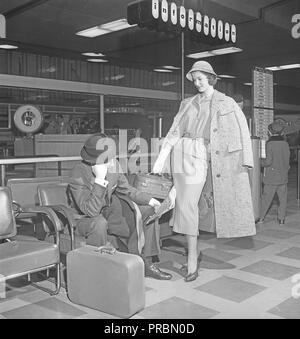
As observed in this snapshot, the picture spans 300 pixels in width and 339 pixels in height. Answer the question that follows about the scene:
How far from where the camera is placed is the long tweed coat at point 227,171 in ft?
9.29

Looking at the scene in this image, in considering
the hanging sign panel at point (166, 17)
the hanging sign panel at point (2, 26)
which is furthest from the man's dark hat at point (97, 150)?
the hanging sign panel at point (2, 26)

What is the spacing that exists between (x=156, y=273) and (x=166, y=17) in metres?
3.42

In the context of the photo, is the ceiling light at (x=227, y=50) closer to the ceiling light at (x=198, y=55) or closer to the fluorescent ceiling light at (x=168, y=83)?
the ceiling light at (x=198, y=55)

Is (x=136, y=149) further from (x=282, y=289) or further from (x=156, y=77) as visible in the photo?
(x=156, y=77)

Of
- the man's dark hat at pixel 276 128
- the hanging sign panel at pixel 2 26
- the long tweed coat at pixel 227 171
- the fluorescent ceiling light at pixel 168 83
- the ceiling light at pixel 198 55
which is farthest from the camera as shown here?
the fluorescent ceiling light at pixel 168 83

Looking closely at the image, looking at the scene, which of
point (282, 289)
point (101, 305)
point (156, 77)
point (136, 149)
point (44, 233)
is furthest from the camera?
point (156, 77)

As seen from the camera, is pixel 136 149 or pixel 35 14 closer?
pixel 136 149

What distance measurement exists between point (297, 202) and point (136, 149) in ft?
9.89

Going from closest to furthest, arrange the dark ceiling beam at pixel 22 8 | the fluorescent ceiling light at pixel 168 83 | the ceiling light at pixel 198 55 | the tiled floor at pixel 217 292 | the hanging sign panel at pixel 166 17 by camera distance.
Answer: the tiled floor at pixel 217 292 → the hanging sign panel at pixel 166 17 → the dark ceiling beam at pixel 22 8 → the ceiling light at pixel 198 55 → the fluorescent ceiling light at pixel 168 83

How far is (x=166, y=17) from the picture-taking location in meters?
5.24

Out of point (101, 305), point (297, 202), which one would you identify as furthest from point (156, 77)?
point (101, 305)

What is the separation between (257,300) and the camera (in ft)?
8.43

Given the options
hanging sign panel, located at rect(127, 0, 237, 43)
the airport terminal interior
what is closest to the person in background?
the airport terminal interior

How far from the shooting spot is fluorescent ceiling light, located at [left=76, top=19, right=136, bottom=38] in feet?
26.1
